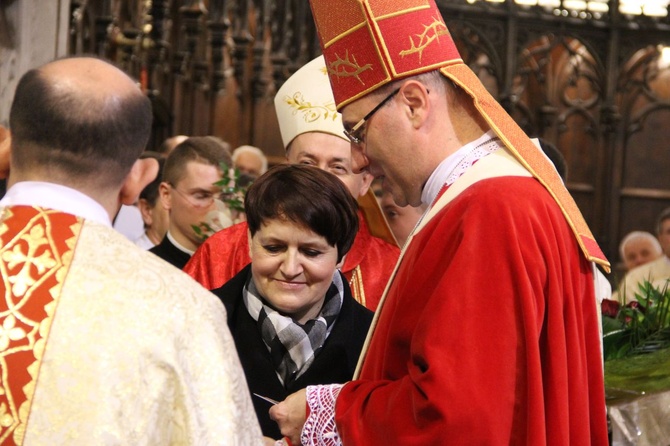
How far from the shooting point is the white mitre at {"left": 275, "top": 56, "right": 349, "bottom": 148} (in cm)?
424

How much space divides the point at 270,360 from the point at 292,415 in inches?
15.9

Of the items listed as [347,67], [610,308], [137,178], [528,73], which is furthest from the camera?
[528,73]

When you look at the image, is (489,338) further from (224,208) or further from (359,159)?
(224,208)

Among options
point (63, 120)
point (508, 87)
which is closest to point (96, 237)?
point (63, 120)

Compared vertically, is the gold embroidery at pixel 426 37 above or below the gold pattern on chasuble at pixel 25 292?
above

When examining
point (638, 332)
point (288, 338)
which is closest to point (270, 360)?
point (288, 338)

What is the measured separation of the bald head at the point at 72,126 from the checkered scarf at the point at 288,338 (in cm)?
110

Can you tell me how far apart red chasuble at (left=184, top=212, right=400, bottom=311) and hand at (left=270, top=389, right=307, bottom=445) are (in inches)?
45.5

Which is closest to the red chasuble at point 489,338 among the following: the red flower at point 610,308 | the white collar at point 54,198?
the white collar at point 54,198

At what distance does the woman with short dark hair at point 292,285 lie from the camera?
3016mm

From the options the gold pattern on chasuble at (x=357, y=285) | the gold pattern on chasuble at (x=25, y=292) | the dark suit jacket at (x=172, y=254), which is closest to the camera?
the gold pattern on chasuble at (x=25, y=292)

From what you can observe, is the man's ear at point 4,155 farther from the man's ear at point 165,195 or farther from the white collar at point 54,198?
the man's ear at point 165,195

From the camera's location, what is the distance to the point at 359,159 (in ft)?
9.12

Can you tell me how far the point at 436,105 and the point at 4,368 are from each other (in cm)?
122
